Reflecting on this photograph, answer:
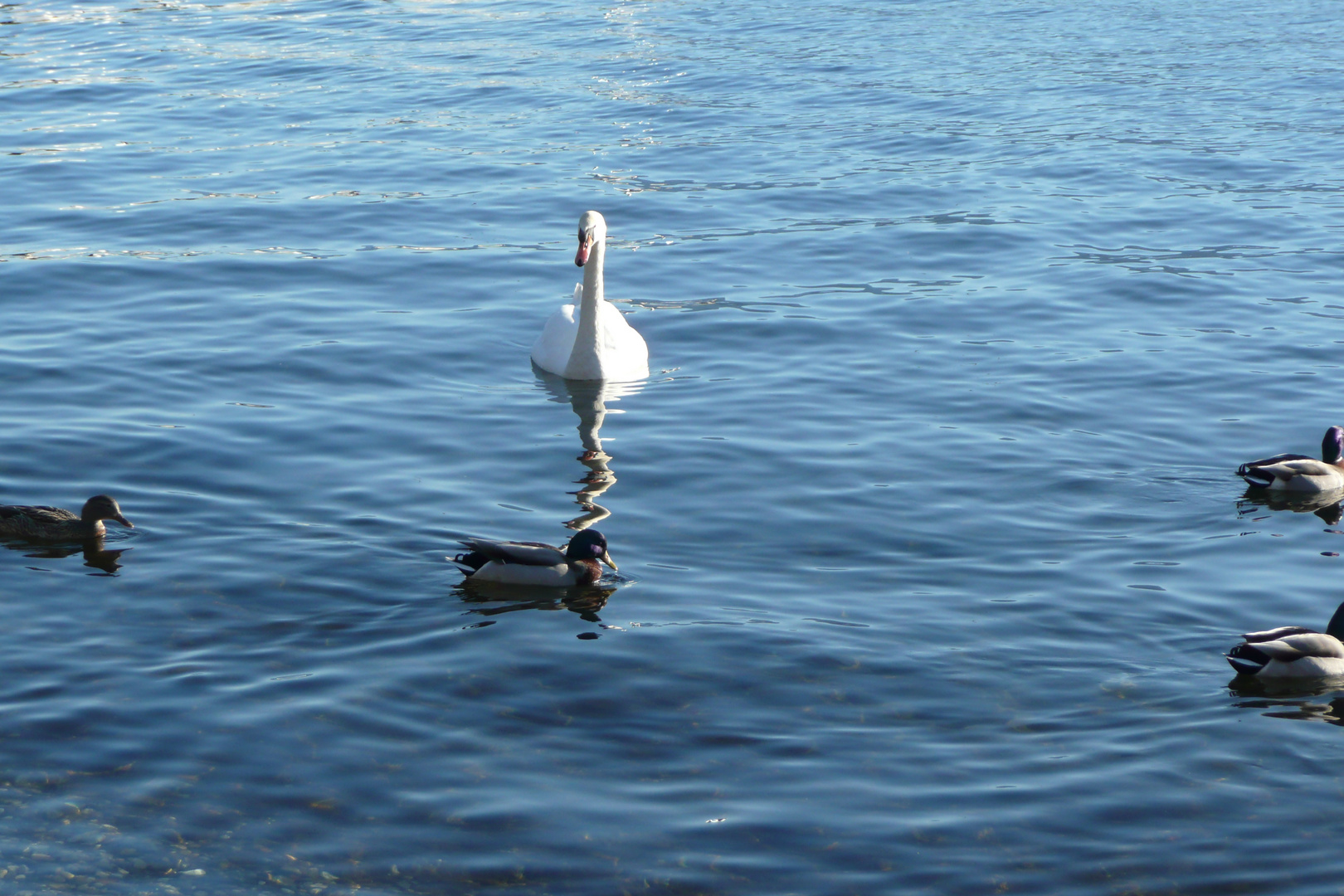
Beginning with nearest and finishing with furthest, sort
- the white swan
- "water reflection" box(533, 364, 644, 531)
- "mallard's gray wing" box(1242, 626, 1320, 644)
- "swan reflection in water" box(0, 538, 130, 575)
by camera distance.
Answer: "mallard's gray wing" box(1242, 626, 1320, 644), "swan reflection in water" box(0, 538, 130, 575), "water reflection" box(533, 364, 644, 531), the white swan

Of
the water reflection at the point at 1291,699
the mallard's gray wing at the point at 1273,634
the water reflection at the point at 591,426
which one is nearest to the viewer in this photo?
the water reflection at the point at 1291,699

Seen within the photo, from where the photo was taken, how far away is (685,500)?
13047 mm

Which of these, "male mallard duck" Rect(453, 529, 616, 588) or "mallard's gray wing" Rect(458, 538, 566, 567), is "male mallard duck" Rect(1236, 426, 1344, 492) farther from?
"mallard's gray wing" Rect(458, 538, 566, 567)

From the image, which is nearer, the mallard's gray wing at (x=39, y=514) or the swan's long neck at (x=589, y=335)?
the mallard's gray wing at (x=39, y=514)

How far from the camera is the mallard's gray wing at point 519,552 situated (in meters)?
10.8

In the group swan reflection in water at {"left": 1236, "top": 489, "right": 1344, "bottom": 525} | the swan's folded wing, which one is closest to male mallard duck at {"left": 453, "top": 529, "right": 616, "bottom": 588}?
the swan's folded wing

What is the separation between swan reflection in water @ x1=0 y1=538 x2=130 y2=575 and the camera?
36.9 ft

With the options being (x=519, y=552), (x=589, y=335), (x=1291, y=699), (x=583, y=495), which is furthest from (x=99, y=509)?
(x=1291, y=699)

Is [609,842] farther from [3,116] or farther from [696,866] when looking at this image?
[3,116]

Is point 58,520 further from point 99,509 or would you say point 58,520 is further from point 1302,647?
point 1302,647

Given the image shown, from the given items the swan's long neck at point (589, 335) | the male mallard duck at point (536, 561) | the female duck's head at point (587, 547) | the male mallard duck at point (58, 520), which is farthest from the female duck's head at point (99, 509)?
the swan's long neck at point (589, 335)

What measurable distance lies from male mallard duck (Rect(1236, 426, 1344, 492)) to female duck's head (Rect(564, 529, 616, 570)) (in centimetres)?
572

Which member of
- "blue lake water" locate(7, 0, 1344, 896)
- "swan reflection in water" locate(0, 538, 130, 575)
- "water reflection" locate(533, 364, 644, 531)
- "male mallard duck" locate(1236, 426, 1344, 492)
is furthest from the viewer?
"male mallard duck" locate(1236, 426, 1344, 492)

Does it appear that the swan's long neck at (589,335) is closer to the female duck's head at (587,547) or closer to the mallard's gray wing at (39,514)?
the female duck's head at (587,547)
